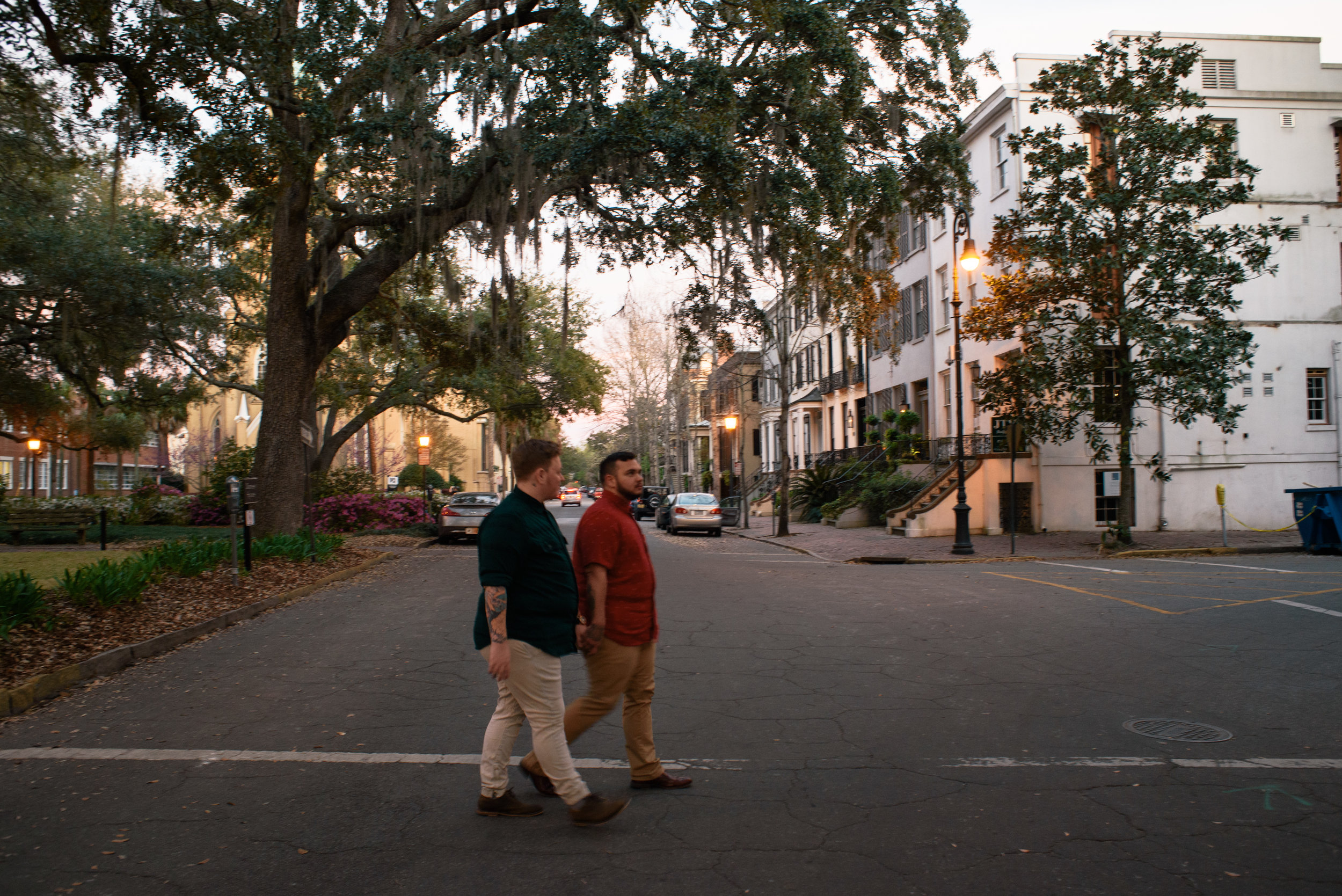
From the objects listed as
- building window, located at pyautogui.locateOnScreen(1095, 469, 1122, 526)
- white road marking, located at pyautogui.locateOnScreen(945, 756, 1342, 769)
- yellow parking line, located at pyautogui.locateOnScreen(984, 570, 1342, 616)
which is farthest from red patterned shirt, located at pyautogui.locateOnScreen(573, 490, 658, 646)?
building window, located at pyautogui.locateOnScreen(1095, 469, 1122, 526)

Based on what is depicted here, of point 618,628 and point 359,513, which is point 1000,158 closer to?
point 359,513

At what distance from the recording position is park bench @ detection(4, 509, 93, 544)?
2319 cm

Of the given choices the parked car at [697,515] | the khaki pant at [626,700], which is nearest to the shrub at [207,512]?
the parked car at [697,515]

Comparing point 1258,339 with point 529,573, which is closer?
point 529,573

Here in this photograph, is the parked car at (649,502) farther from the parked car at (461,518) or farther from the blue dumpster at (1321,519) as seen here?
the blue dumpster at (1321,519)

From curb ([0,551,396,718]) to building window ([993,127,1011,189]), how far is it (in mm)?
22341

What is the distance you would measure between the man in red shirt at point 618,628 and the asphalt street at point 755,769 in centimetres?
23

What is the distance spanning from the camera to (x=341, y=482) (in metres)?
30.7

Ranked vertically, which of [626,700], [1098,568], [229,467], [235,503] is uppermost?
[229,467]

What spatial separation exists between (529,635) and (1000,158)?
26858 mm

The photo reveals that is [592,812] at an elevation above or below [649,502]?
below

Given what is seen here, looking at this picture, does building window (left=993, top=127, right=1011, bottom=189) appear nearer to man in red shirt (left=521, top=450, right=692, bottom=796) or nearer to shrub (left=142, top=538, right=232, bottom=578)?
shrub (left=142, top=538, right=232, bottom=578)

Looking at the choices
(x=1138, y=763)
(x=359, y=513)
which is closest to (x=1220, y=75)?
(x=359, y=513)

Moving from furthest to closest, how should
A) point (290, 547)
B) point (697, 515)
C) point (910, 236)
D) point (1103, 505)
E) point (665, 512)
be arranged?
point (665, 512), point (910, 236), point (697, 515), point (1103, 505), point (290, 547)
